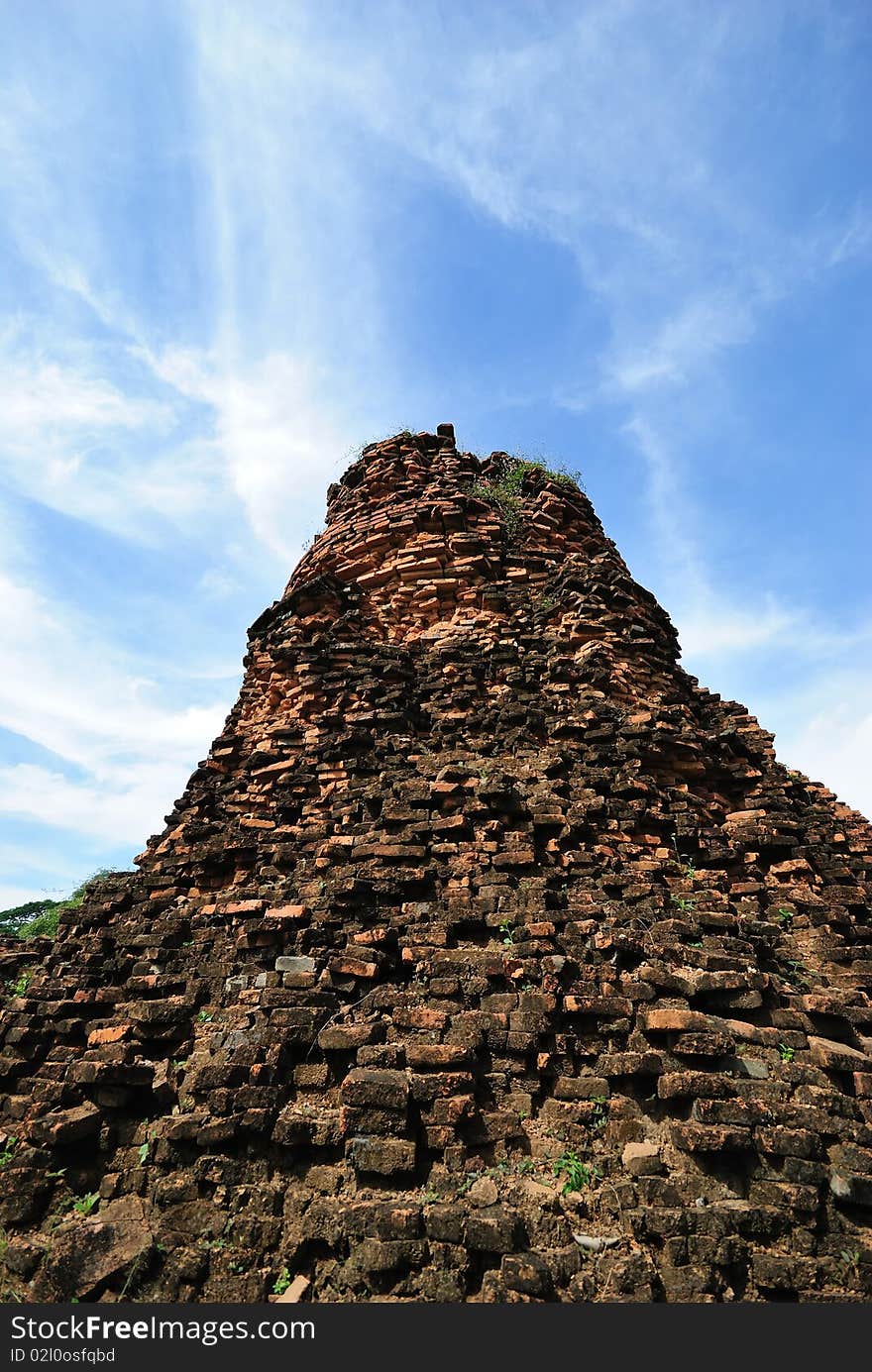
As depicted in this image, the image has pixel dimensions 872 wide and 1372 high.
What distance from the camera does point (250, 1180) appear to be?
423cm

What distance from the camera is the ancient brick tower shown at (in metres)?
3.75

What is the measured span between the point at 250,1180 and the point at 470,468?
1174 centimetres

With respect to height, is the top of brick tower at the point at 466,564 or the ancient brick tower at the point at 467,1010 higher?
the top of brick tower at the point at 466,564

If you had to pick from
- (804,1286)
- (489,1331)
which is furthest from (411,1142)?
(804,1286)

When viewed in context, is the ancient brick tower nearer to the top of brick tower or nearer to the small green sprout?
the small green sprout

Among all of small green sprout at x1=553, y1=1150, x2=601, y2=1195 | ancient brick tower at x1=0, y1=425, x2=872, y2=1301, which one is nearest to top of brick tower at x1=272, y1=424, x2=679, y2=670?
ancient brick tower at x1=0, y1=425, x2=872, y2=1301

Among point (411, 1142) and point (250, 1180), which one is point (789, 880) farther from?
point (250, 1180)

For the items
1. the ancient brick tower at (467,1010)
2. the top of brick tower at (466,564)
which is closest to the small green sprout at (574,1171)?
the ancient brick tower at (467,1010)

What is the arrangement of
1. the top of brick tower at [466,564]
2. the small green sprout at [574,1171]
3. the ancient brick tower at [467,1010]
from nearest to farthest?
the ancient brick tower at [467,1010] < the small green sprout at [574,1171] < the top of brick tower at [466,564]

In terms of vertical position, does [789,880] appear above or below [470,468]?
below

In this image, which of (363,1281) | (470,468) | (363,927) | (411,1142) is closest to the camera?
(363,1281)

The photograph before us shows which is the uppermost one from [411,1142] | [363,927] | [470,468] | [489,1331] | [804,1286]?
[470,468]

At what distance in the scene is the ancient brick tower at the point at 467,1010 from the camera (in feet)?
12.3

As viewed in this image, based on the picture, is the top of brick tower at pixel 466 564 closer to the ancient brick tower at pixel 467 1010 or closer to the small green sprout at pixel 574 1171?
the ancient brick tower at pixel 467 1010
